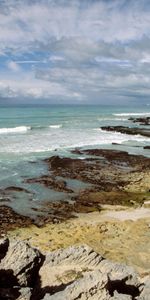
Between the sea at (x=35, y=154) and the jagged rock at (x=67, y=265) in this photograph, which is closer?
the jagged rock at (x=67, y=265)

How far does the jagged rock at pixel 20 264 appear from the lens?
1134 cm

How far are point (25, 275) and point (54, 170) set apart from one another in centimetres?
2838

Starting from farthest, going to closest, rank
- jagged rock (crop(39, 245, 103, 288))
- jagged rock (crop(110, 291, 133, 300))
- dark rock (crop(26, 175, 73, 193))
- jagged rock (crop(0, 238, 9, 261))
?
dark rock (crop(26, 175, 73, 193)) < jagged rock (crop(0, 238, 9, 261)) < jagged rock (crop(39, 245, 103, 288)) < jagged rock (crop(110, 291, 133, 300))

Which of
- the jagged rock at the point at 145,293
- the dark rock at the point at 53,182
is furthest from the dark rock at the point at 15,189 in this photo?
the jagged rock at the point at 145,293

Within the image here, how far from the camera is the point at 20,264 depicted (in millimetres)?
11555

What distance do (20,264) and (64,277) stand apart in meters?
1.29

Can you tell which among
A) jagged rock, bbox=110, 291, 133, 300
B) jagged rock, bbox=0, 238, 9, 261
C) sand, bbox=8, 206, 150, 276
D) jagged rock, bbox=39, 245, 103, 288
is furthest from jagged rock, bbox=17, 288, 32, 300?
sand, bbox=8, 206, 150, 276

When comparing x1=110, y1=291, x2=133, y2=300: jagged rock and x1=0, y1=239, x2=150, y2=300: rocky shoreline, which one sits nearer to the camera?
x1=110, y1=291, x2=133, y2=300: jagged rock

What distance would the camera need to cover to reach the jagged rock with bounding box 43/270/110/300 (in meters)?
10.1

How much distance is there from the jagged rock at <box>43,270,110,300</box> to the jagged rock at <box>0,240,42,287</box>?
134cm

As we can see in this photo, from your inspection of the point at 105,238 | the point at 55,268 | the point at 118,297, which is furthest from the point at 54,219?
the point at 118,297

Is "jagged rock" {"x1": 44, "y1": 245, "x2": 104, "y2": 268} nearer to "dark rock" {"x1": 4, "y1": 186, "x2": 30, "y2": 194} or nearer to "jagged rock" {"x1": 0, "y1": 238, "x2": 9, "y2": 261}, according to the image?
"jagged rock" {"x1": 0, "y1": 238, "x2": 9, "y2": 261}

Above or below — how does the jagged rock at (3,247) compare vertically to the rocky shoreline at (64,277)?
above

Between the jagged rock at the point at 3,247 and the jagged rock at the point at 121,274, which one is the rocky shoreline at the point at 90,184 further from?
the jagged rock at the point at 121,274
